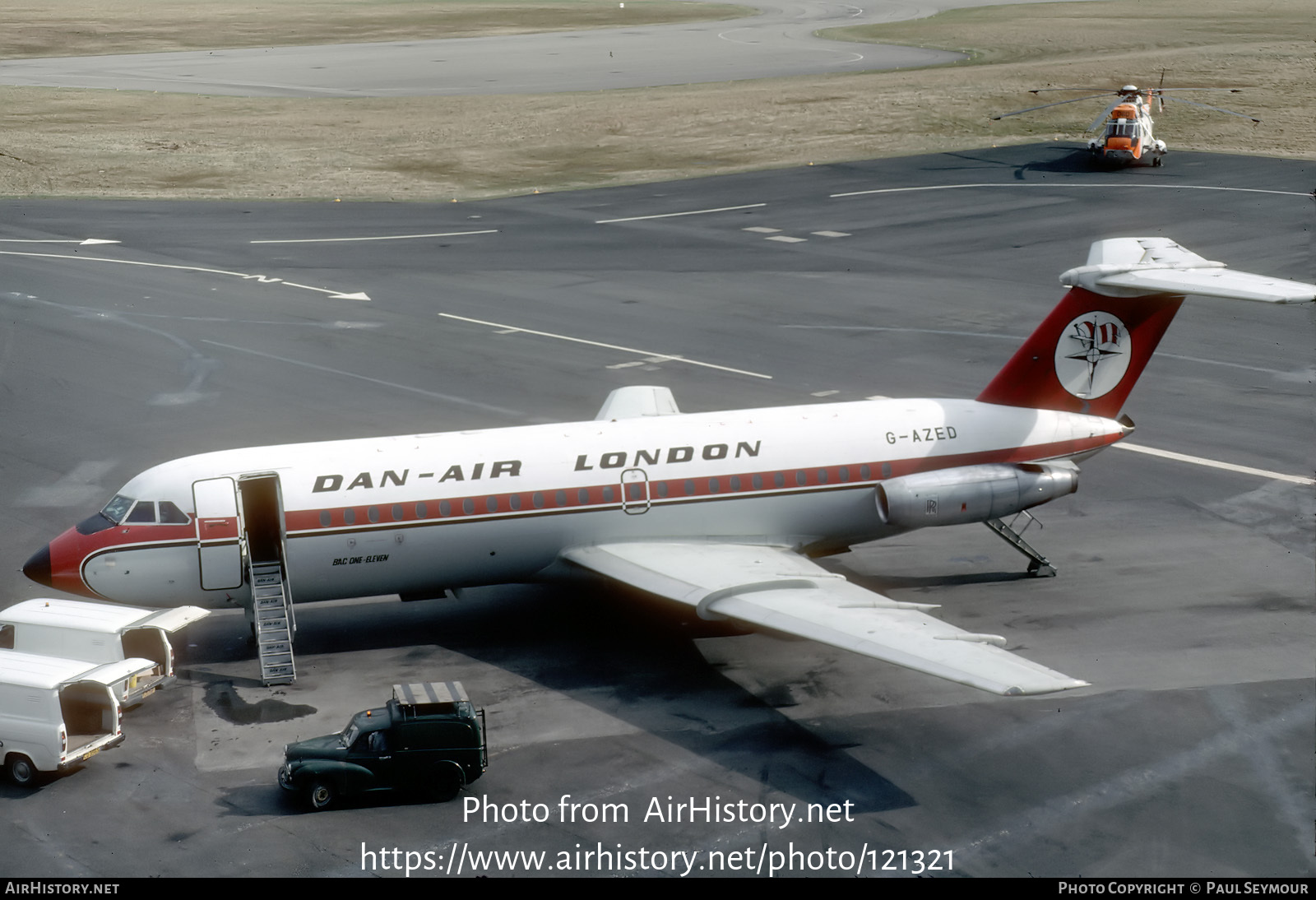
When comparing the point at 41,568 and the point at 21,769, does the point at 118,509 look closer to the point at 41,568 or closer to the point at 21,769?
the point at 41,568

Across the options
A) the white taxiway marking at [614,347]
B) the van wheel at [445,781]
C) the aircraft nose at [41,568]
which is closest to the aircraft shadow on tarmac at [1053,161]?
the white taxiway marking at [614,347]

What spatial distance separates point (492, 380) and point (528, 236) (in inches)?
931

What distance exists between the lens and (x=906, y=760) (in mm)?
25031

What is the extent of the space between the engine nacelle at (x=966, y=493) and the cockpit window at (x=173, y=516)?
15.2 m

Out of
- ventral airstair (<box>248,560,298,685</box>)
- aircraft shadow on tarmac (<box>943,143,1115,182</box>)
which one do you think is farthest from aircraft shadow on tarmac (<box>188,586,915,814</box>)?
aircraft shadow on tarmac (<box>943,143,1115,182</box>)

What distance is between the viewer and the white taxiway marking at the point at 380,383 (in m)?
46.4

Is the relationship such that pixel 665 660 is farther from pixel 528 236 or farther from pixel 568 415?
pixel 528 236

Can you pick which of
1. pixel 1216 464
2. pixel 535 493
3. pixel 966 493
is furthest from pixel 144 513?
pixel 1216 464

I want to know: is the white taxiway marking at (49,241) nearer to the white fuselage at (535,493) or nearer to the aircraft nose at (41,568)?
the aircraft nose at (41,568)

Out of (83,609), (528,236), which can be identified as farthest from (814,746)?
(528,236)

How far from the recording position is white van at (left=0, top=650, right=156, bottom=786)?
24312mm

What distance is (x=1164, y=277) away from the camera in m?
32.1

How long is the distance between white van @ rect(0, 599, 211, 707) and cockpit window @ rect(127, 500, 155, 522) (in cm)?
189
